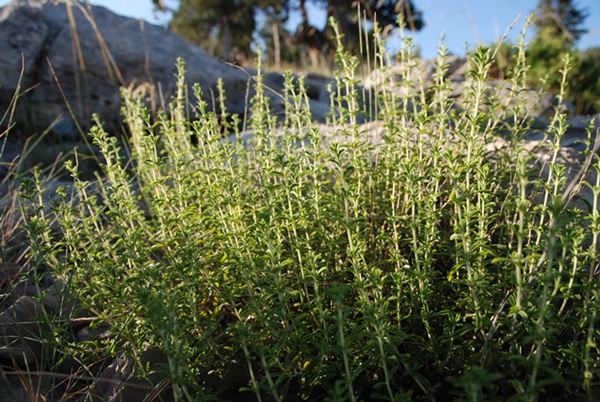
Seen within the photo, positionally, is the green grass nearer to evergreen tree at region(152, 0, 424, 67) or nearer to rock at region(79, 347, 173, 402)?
rock at region(79, 347, 173, 402)

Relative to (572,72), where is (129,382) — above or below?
below

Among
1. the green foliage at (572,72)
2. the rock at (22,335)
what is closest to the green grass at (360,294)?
the rock at (22,335)

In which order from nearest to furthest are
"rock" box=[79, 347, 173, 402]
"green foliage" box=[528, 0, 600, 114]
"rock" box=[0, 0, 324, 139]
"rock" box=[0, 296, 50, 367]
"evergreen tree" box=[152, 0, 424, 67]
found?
"rock" box=[79, 347, 173, 402] < "rock" box=[0, 296, 50, 367] < "rock" box=[0, 0, 324, 139] < "green foliage" box=[528, 0, 600, 114] < "evergreen tree" box=[152, 0, 424, 67]

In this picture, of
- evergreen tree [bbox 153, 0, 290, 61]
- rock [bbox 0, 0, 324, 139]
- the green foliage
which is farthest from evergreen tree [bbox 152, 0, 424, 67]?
rock [bbox 0, 0, 324, 139]

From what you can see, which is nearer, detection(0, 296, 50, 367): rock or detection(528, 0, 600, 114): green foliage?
→ detection(0, 296, 50, 367): rock

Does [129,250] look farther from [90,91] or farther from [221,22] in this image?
[221,22]

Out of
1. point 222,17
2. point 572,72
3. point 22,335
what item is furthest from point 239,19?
point 22,335

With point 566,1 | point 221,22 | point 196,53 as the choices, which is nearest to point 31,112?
point 196,53

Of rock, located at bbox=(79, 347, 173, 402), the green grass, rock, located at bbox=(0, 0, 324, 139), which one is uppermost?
rock, located at bbox=(0, 0, 324, 139)

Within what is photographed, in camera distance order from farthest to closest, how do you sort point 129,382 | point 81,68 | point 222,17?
point 222,17 < point 81,68 < point 129,382

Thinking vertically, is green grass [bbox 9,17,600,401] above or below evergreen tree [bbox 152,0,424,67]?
below

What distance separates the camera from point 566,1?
39625 mm

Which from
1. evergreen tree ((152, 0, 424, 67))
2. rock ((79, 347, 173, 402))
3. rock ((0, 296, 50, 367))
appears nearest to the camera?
rock ((79, 347, 173, 402))

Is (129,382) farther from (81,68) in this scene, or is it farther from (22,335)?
(81,68)
